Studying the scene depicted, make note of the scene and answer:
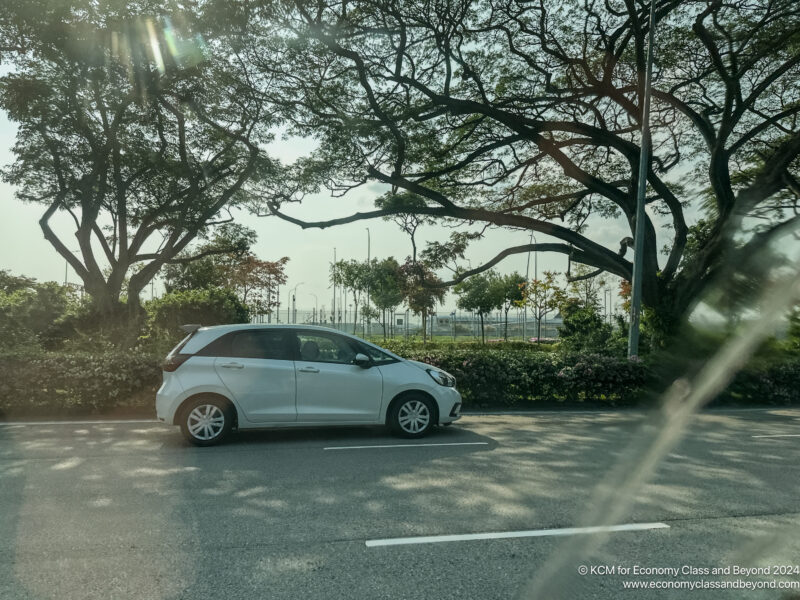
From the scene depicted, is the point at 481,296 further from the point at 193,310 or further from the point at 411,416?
the point at 411,416

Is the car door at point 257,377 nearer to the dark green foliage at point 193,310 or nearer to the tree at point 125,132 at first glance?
the tree at point 125,132

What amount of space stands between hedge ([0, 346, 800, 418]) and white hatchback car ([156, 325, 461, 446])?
10.1ft

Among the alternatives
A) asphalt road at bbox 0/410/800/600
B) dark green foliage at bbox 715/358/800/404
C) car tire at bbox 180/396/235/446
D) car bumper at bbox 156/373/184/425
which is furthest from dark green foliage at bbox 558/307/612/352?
car bumper at bbox 156/373/184/425

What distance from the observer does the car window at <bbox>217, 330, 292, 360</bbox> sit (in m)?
8.32

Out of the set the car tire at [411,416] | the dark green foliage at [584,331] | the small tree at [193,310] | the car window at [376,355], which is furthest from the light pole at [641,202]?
the small tree at [193,310]

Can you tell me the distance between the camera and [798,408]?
13938 millimetres

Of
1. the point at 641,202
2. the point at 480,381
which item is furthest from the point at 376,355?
the point at 641,202

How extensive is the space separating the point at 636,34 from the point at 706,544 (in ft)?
49.0

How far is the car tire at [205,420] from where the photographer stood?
803 centimetres

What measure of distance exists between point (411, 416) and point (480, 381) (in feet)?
14.1

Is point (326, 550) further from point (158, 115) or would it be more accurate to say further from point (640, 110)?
point (158, 115)

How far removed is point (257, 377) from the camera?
8188 millimetres

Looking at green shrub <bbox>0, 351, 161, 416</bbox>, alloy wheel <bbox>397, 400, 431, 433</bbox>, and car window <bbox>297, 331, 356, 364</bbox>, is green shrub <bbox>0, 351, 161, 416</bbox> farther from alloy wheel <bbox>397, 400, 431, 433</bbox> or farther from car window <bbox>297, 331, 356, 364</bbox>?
alloy wheel <bbox>397, 400, 431, 433</bbox>

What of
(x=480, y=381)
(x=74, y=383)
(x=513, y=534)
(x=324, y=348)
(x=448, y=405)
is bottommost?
(x=513, y=534)
